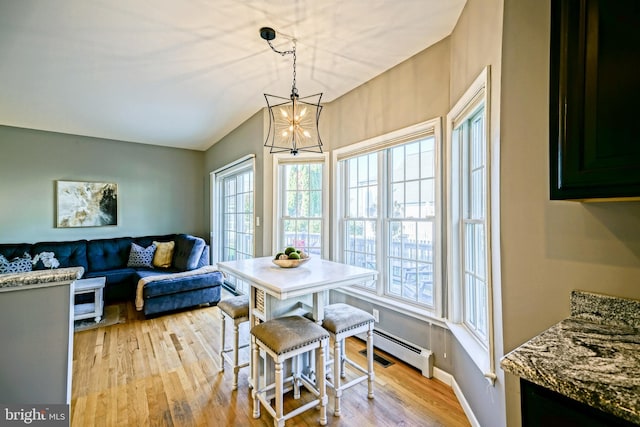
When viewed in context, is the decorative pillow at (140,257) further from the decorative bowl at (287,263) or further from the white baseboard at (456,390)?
the white baseboard at (456,390)

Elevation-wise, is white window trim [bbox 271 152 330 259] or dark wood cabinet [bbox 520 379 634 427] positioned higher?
white window trim [bbox 271 152 330 259]

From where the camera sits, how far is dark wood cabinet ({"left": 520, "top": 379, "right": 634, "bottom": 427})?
0.67m

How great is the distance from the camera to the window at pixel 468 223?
1.80 metres

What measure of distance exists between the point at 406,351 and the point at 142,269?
4.19 m

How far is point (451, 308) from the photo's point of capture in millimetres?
Result: 2152

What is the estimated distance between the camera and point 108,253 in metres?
4.62

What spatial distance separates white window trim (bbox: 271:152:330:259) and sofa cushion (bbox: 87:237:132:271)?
3.01 meters

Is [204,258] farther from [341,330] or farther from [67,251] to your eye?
[341,330]

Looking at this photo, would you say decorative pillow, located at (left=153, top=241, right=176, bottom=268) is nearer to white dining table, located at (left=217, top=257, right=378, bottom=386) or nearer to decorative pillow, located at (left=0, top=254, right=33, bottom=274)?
decorative pillow, located at (left=0, top=254, right=33, bottom=274)

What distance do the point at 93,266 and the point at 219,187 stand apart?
2.32 m

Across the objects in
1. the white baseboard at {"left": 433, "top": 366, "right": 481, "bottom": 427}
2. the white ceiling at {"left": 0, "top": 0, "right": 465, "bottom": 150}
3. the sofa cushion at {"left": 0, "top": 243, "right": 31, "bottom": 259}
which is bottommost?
the white baseboard at {"left": 433, "top": 366, "right": 481, "bottom": 427}

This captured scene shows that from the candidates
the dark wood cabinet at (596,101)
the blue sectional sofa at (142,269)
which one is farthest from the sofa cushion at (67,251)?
the dark wood cabinet at (596,101)

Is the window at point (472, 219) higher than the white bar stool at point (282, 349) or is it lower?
higher

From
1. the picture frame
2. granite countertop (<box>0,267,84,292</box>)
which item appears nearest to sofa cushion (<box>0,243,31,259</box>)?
the picture frame
